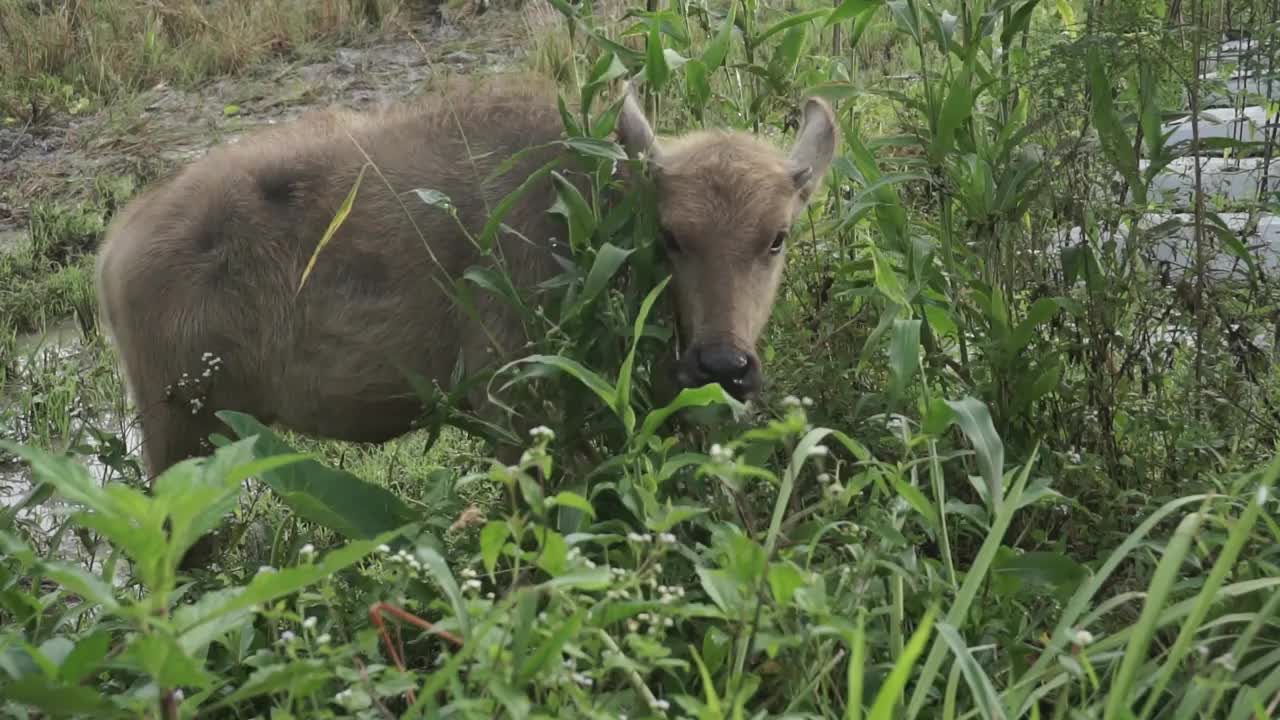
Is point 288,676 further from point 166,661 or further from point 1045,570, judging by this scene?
point 1045,570

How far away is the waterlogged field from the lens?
2096mm

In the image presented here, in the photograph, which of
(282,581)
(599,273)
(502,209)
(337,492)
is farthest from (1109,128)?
(282,581)

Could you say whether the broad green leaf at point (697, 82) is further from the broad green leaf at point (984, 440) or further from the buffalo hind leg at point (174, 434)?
the buffalo hind leg at point (174, 434)

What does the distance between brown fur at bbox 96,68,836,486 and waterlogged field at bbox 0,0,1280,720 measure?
38 centimetres

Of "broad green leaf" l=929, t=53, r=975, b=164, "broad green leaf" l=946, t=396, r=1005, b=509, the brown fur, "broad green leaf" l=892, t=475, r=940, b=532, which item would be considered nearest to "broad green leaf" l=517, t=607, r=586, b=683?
"broad green leaf" l=892, t=475, r=940, b=532

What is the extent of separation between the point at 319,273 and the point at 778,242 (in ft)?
5.19

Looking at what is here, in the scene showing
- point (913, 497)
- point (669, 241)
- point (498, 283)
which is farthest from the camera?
point (669, 241)

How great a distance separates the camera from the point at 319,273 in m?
4.57

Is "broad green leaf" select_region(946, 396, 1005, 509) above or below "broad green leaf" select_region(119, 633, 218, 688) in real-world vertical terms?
below

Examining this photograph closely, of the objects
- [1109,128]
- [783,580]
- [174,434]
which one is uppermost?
[1109,128]

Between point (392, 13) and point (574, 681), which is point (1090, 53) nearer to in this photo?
point (574, 681)

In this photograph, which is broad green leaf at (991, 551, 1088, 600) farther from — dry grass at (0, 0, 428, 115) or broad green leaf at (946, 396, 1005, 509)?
dry grass at (0, 0, 428, 115)

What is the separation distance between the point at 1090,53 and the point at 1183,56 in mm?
332

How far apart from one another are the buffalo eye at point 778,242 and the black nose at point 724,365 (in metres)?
0.50
